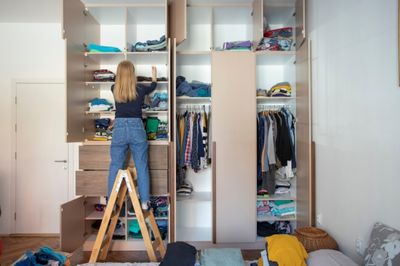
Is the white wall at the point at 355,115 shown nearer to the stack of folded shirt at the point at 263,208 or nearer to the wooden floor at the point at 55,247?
the stack of folded shirt at the point at 263,208

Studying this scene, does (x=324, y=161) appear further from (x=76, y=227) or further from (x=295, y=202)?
Answer: (x=76, y=227)

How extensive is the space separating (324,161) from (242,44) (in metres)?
1.62

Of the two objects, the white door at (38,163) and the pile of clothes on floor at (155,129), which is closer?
the pile of clothes on floor at (155,129)

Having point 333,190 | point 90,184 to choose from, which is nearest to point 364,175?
point 333,190

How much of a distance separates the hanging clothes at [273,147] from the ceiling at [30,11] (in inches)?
109

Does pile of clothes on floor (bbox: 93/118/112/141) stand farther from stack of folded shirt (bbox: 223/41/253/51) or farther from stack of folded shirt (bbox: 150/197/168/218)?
stack of folded shirt (bbox: 223/41/253/51)

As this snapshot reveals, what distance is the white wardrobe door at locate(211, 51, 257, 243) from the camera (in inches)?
118

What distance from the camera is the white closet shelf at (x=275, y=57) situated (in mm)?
3066

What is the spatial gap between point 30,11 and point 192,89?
2198 mm

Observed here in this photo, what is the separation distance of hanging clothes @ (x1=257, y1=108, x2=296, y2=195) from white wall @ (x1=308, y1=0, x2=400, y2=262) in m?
0.41

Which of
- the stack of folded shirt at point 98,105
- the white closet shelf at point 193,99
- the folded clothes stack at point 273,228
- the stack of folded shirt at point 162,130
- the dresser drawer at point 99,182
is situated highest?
the white closet shelf at point 193,99

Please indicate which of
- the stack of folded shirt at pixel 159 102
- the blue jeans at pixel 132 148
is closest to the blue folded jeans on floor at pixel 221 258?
the blue jeans at pixel 132 148

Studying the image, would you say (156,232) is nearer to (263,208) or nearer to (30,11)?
(263,208)

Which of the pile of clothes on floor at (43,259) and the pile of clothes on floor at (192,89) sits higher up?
the pile of clothes on floor at (192,89)
